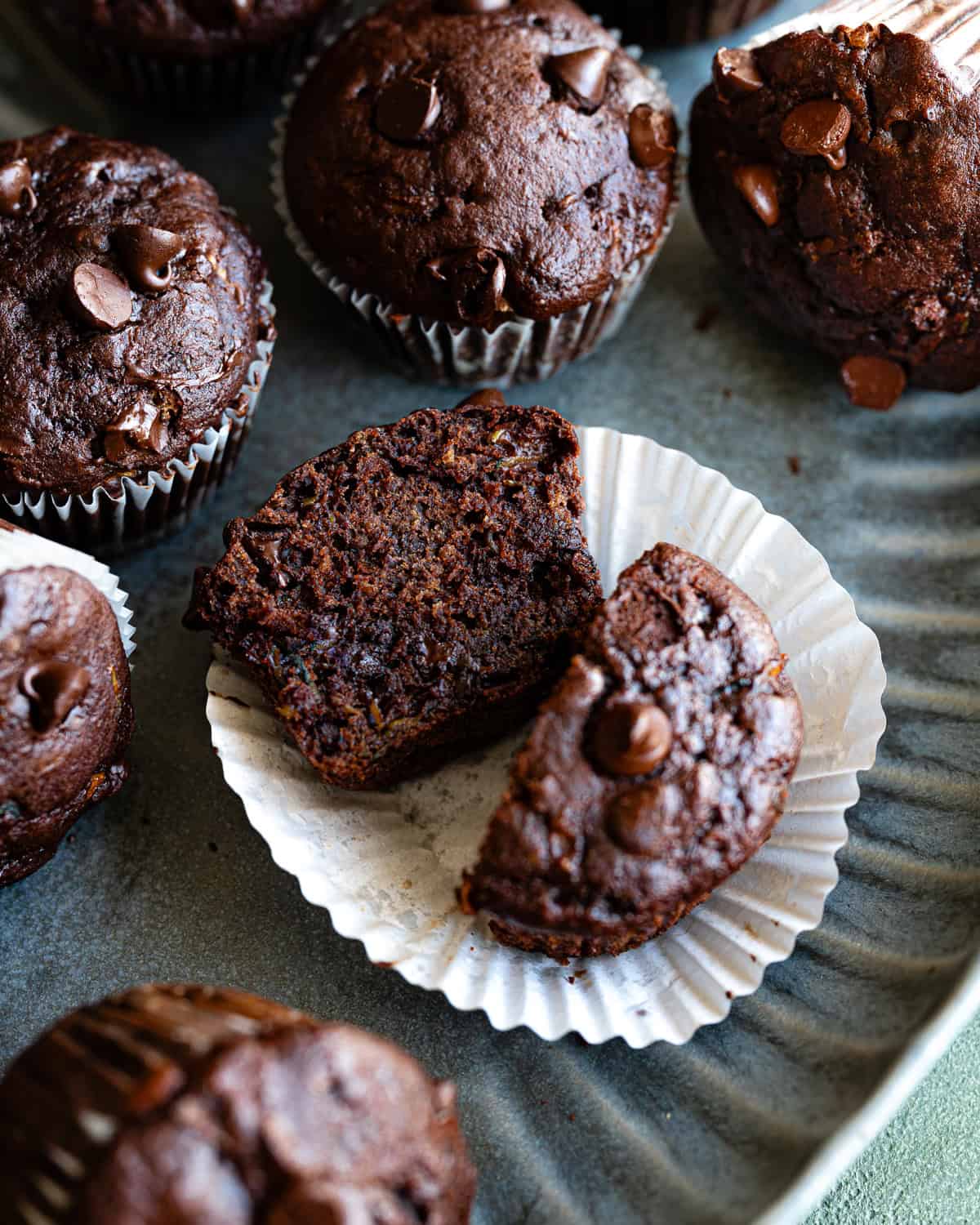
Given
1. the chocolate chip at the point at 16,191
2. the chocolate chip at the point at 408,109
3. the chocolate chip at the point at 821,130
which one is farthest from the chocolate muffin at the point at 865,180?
the chocolate chip at the point at 16,191

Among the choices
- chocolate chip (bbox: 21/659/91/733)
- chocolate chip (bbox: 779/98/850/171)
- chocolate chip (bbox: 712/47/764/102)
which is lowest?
chocolate chip (bbox: 21/659/91/733)

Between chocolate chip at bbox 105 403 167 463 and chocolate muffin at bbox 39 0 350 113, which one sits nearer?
chocolate chip at bbox 105 403 167 463

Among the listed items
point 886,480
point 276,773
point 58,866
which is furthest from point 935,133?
point 58,866

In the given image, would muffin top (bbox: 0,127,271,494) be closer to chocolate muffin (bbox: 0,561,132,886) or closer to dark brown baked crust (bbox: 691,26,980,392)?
chocolate muffin (bbox: 0,561,132,886)

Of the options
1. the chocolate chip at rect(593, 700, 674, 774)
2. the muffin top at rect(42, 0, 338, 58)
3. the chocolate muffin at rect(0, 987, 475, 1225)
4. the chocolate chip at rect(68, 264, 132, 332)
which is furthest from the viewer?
the muffin top at rect(42, 0, 338, 58)

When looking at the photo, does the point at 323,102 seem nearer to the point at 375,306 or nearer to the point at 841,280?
the point at 375,306

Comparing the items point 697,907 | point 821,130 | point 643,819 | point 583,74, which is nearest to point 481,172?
point 583,74

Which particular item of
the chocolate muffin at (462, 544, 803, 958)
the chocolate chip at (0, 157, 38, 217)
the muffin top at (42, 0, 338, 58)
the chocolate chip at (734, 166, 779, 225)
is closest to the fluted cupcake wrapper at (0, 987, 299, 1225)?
the chocolate muffin at (462, 544, 803, 958)

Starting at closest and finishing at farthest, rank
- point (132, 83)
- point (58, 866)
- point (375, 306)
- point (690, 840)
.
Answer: point (690, 840) < point (58, 866) < point (375, 306) < point (132, 83)
